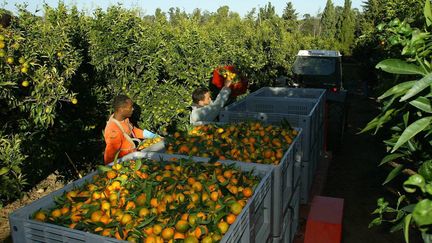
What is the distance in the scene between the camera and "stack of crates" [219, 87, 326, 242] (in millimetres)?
4079

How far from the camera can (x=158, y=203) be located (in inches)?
99.3

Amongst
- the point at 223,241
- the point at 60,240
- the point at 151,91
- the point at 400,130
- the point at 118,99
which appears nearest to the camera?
the point at 400,130

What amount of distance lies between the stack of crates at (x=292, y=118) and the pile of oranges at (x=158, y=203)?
0.82 m

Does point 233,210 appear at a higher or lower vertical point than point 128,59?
lower

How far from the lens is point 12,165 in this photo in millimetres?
3656

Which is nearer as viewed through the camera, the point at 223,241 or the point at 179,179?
the point at 223,241

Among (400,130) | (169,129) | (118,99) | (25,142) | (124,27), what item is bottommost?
(169,129)

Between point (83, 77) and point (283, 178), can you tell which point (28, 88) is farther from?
point (283, 178)

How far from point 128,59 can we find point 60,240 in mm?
4805

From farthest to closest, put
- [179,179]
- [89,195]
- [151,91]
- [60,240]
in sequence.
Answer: [151,91] < [179,179] < [89,195] < [60,240]

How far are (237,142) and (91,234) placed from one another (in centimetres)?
210

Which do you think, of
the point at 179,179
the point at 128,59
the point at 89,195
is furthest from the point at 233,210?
the point at 128,59

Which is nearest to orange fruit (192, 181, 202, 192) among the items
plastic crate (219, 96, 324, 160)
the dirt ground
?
the dirt ground

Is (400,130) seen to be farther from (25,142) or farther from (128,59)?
(128,59)
